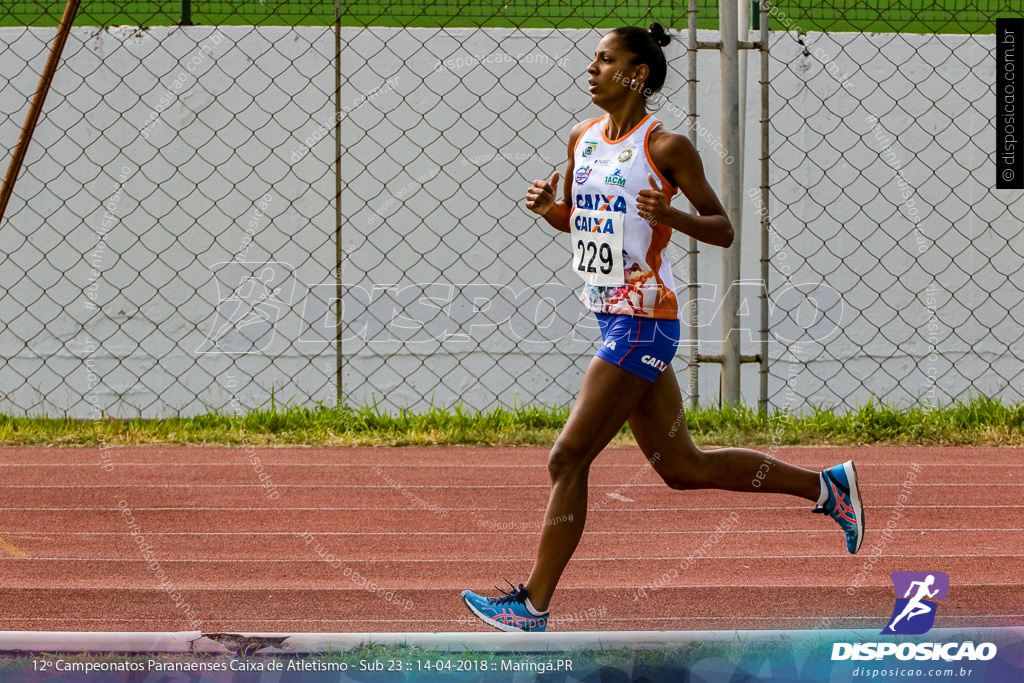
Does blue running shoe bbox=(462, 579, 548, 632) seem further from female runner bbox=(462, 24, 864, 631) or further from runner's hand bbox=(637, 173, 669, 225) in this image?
runner's hand bbox=(637, 173, 669, 225)

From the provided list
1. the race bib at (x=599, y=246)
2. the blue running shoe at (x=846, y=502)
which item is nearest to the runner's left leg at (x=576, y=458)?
the race bib at (x=599, y=246)

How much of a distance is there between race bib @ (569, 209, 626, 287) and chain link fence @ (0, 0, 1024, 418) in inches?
124

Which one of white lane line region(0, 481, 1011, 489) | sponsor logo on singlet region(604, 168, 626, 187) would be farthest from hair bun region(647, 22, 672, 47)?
white lane line region(0, 481, 1011, 489)

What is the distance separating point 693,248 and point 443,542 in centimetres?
225

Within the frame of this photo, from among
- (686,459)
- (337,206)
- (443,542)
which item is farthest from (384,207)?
(686,459)

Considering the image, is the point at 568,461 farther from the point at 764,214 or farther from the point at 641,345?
the point at 764,214

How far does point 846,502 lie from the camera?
3561 mm

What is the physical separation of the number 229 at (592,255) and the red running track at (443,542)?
102cm

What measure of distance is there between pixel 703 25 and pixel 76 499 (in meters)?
5.31

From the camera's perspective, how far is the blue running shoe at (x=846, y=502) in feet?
11.6

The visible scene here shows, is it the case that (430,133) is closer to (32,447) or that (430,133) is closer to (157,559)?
(32,447)

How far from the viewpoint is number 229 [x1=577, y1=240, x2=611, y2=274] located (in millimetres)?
3109

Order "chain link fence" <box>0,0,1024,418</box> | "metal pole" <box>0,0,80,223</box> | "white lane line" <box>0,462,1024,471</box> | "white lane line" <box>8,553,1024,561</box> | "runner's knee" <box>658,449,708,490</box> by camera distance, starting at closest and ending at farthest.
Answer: "runner's knee" <box>658,449,708,490</box> < "white lane line" <box>8,553,1024,561</box> < "metal pole" <box>0,0,80,223</box> < "white lane line" <box>0,462,1024,471</box> < "chain link fence" <box>0,0,1024,418</box>

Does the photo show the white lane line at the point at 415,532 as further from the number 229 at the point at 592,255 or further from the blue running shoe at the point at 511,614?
the number 229 at the point at 592,255
